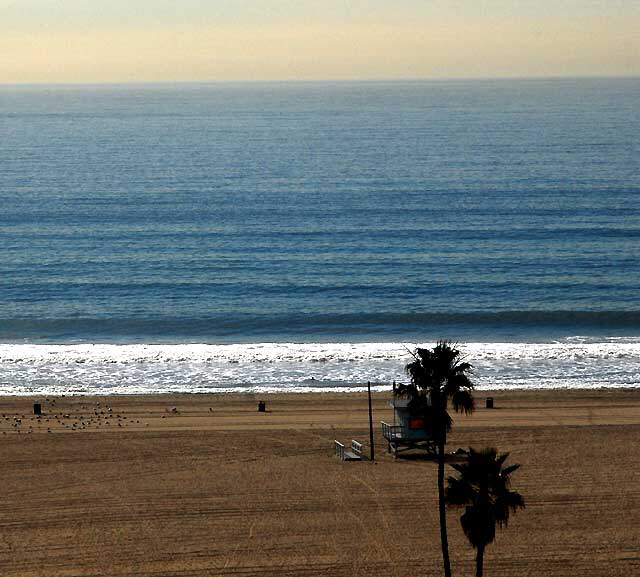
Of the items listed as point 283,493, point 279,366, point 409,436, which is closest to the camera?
point 283,493

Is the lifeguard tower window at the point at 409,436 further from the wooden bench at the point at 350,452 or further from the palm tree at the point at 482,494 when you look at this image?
the palm tree at the point at 482,494

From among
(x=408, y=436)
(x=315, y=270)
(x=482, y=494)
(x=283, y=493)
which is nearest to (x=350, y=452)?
(x=408, y=436)

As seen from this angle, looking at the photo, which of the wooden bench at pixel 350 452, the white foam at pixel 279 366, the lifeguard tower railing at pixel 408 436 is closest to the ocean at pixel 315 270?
the white foam at pixel 279 366

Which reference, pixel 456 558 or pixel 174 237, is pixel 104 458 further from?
pixel 174 237

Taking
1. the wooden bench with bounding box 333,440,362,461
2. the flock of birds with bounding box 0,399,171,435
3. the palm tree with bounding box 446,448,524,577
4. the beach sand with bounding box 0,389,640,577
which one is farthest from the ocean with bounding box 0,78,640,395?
the palm tree with bounding box 446,448,524,577

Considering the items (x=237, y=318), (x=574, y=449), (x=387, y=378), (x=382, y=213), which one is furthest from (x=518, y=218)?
(x=574, y=449)

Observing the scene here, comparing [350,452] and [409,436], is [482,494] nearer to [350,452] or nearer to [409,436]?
[350,452]

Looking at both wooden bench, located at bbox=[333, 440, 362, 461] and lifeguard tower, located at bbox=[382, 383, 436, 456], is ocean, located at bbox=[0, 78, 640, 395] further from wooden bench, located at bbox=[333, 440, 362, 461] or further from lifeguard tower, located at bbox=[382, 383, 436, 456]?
wooden bench, located at bbox=[333, 440, 362, 461]
